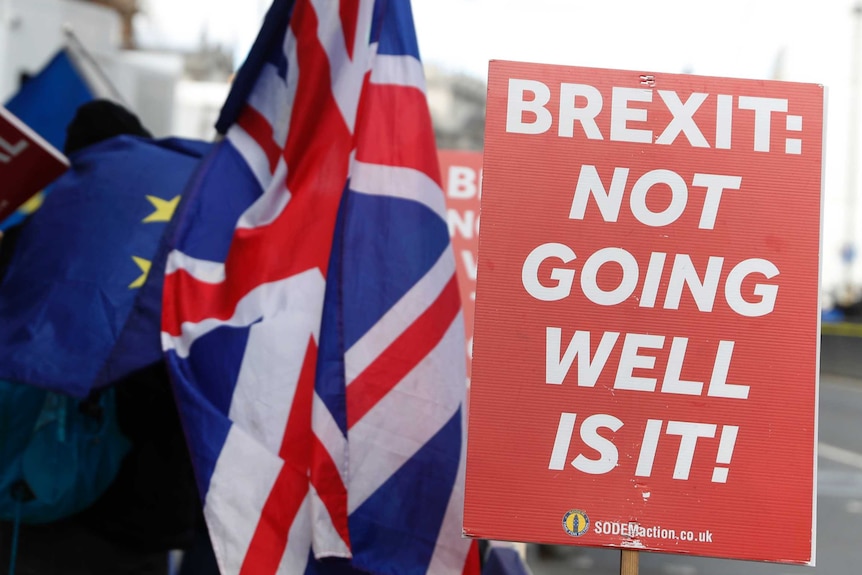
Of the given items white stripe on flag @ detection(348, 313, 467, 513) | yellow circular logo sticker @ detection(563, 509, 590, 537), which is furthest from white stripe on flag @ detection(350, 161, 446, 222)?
yellow circular logo sticker @ detection(563, 509, 590, 537)

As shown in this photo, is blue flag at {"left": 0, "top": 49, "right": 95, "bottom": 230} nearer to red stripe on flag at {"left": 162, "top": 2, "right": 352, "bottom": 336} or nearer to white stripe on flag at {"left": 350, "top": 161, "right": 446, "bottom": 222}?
red stripe on flag at {"left": 162, "top": 2, "right": 352, "bottom": 336}

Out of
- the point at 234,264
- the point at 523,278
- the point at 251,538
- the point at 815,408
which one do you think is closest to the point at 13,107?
the point at 234,264

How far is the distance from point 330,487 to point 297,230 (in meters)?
0.74

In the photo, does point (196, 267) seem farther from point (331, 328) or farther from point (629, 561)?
point (629, 561)

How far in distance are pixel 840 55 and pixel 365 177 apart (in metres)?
37.0

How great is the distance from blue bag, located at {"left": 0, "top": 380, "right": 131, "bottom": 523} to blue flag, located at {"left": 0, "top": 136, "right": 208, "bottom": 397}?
0.76 feet

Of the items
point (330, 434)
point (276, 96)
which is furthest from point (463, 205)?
point (330, 434)

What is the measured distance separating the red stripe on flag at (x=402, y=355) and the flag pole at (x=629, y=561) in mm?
756

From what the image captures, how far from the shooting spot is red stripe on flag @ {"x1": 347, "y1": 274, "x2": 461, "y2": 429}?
8.50 feet

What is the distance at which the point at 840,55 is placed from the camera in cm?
3572

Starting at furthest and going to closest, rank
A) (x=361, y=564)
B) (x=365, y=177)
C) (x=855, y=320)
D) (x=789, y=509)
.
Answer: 1. (x=855, y=320)
2. (x=365, y=177)
3. (x=361, y=564)
4. (x=789, y=509)

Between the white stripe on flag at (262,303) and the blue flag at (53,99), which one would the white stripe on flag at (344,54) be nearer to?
the white stripe on flag at (262,303)

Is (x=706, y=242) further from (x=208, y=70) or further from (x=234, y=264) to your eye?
(x=208, y=70)

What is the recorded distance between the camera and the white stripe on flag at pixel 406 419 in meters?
2.55
